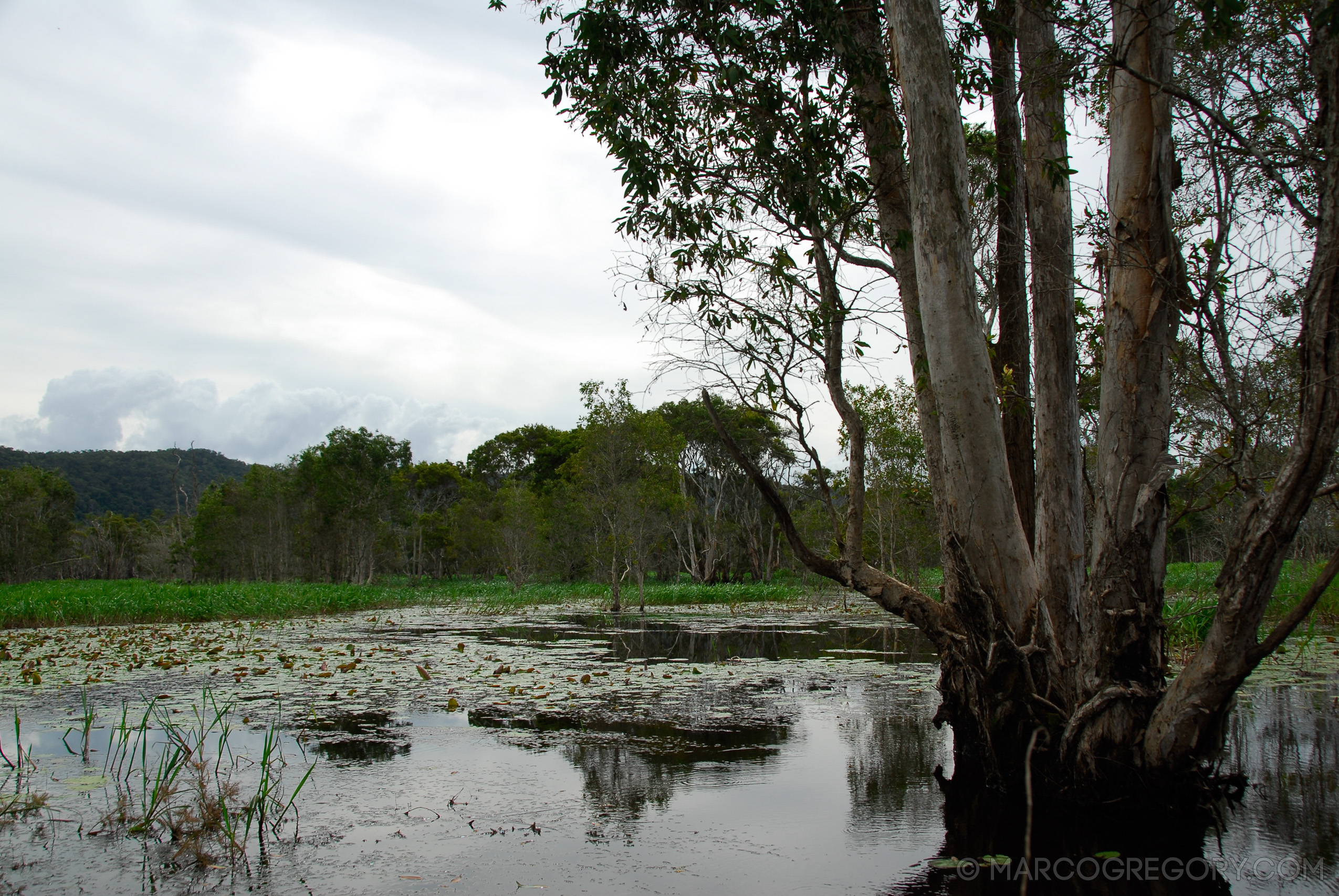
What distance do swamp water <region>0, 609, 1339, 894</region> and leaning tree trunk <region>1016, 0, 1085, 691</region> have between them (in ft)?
4.33

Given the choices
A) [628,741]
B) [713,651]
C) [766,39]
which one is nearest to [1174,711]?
[628,741]

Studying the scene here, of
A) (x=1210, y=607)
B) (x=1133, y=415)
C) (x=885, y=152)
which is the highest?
(x=885, y=152)

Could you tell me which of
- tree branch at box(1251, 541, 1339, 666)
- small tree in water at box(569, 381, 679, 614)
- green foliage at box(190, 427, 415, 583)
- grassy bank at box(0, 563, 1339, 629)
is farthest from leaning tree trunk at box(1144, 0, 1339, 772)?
green foliage at box(190, 427, 415, 583)

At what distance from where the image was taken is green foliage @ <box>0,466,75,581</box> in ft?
121

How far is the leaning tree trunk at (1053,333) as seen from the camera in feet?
16.5

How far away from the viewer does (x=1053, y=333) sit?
5.39 m

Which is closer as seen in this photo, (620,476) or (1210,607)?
(1210,607)

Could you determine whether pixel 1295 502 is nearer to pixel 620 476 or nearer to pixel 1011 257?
pixel 1011 257

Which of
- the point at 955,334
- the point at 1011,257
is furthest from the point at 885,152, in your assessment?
the point at 955,334

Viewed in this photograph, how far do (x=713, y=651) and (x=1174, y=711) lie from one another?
7749 millimetres

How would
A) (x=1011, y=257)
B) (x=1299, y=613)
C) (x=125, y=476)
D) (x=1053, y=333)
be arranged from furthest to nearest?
1. (x=125, y=476)
2. (x=1011, y=257)
3. (x=1053, y=333)
4. (x=1299, y=613)

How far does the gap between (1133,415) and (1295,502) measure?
1.14 meters

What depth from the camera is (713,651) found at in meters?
11.0

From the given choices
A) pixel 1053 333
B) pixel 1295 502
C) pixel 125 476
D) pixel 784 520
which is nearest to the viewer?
pixel 1295 502
